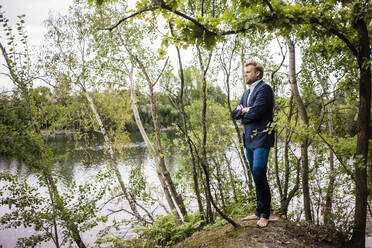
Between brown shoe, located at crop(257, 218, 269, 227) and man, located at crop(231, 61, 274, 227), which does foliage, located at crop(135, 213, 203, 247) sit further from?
man, located at crop(231, 61, 274, 227)

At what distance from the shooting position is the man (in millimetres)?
2881

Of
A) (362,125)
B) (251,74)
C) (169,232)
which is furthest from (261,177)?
(169,232)

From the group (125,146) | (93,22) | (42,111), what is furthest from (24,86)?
(125,146)

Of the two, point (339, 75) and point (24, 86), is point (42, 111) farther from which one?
point (339, 75)

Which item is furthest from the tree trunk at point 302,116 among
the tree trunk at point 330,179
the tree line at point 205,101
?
the tree trunk at point 330,179

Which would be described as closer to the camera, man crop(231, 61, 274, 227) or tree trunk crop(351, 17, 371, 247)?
Answer: tree trunk crop(351, 17, 371, 247)

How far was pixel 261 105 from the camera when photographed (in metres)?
2.87

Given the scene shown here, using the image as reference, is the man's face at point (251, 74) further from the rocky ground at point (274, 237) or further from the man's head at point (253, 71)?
the rocky ground at point (274, 237)

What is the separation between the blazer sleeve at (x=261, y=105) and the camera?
9.41ft

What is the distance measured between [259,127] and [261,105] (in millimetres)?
289

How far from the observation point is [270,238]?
276cm

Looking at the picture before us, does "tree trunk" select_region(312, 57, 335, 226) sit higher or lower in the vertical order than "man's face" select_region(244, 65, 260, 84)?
lower

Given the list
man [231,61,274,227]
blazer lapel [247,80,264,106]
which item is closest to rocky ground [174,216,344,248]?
man [231,61,274,227]

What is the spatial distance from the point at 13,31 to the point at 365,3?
Answer: 724 cm
